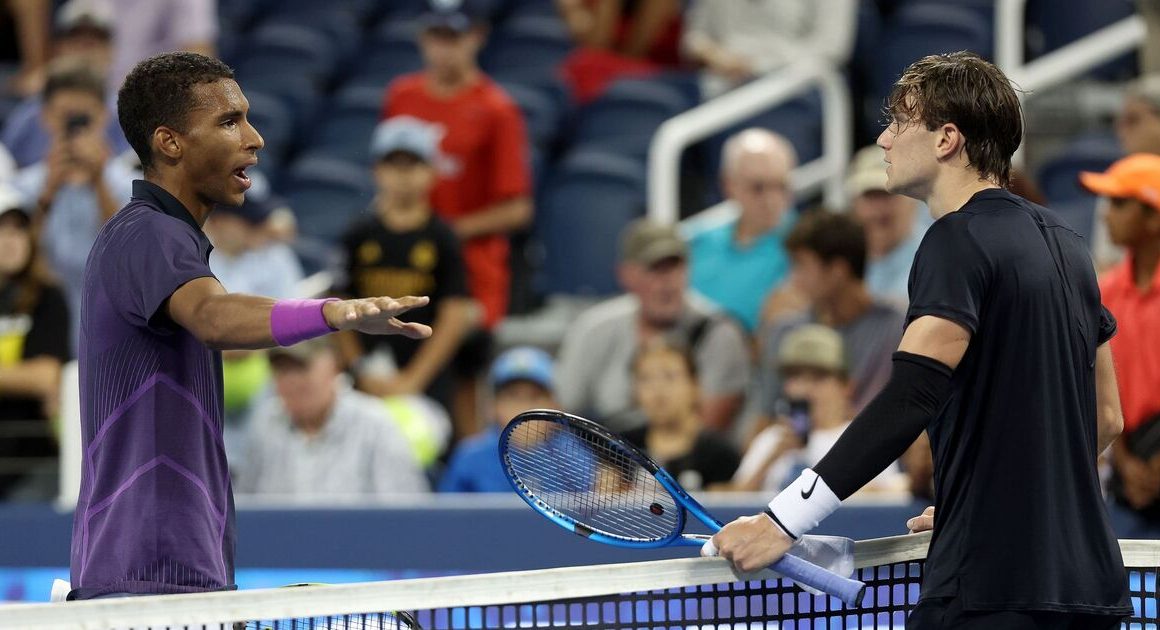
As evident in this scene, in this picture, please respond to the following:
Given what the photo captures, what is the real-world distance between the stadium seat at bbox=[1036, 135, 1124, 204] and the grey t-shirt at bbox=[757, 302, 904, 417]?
4.75 feet

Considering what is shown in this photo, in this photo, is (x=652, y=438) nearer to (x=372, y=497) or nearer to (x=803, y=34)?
(x=372, y=497)

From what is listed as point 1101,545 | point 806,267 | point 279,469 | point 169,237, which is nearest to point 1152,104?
point 806,267

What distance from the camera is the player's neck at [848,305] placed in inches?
261

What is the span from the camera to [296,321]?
9.45 feet

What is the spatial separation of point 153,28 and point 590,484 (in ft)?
21.1

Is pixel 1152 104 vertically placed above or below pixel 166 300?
above

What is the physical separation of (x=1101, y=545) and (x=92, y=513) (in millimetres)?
1682

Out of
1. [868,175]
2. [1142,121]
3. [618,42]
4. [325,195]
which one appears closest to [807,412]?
[868,175]

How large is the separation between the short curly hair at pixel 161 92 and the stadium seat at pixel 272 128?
262 inches

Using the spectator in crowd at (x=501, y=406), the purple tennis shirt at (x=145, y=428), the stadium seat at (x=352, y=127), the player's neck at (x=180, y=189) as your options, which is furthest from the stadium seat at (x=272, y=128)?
the purple tennis shirt at (x=145, y=428)

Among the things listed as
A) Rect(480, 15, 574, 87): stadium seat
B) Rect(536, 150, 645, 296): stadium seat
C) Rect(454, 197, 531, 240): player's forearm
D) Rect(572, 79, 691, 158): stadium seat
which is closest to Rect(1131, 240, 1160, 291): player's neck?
Rect(454, 197, 531, 240): player's forearm

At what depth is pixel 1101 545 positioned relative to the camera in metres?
2.90

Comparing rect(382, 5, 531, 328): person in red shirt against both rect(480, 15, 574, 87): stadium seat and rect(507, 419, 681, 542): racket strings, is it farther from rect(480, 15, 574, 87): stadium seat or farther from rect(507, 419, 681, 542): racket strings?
rect(507, 419, 681, 542): racket strings

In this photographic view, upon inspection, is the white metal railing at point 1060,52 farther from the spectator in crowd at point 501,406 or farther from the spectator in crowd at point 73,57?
the spectator in crowd at point 73,57
